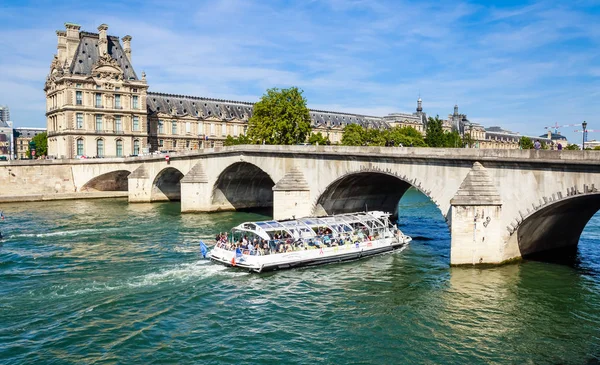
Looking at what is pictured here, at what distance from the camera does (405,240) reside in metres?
41.5

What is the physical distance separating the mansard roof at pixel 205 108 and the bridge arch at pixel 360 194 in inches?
2985

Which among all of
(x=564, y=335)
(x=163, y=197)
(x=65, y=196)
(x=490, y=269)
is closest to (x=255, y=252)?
(x=490, y=269)

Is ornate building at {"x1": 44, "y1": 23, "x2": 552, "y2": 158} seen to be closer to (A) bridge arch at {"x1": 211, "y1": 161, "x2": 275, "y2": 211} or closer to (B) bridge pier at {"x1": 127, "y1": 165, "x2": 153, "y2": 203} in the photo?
(B) bridge pier at {"x1": 127, "y1": 165, "x2": 153, "y2": 203}

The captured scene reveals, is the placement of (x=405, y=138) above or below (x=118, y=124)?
below

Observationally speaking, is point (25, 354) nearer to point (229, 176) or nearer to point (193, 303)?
point (193, 303)

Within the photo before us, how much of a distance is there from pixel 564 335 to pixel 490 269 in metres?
9.20

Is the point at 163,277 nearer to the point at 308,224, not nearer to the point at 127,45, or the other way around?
the point at 308,224

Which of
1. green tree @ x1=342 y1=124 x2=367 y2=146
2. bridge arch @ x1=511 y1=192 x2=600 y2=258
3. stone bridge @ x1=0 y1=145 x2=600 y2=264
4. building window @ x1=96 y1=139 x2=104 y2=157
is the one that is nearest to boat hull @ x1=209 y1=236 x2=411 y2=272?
stone bridge @ x1=0 y1=145 x2=600 y2=264

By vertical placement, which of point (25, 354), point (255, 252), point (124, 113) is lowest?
point (25, 354)

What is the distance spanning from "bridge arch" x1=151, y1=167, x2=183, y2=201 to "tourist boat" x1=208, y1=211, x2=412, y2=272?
138ft

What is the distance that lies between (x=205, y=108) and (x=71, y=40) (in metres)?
35.6

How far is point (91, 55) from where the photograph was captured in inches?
3996

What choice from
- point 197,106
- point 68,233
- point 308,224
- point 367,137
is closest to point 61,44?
point 197,106

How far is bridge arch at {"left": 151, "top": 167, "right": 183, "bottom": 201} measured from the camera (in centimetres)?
7694
